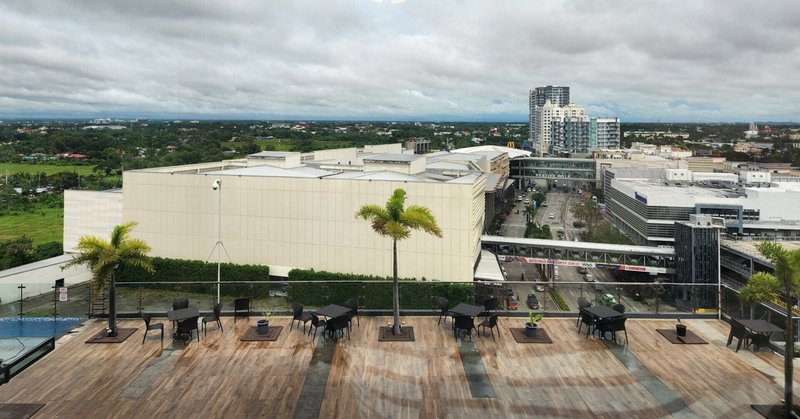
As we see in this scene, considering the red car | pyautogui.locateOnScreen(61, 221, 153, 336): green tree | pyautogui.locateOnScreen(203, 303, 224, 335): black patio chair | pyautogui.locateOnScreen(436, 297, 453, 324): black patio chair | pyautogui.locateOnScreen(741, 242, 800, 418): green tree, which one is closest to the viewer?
pyautogui.locateOnScreen(741, 242, 800, 418): green tree

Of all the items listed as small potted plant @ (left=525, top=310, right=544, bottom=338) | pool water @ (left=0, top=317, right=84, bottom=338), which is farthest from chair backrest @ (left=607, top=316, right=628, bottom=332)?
pool water @ (left=0, top=317, right=84, bottom=338)

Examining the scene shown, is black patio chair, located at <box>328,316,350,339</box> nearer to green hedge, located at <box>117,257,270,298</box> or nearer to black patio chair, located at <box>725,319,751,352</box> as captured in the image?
black patio chair, located at <box>725,319,751,352</box>

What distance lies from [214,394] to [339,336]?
9.48 feet

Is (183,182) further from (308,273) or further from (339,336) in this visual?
(339,336)

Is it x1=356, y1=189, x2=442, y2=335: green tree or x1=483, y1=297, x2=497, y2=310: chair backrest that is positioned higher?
x1=356, y1=189, x2=442, y2=335: green tree

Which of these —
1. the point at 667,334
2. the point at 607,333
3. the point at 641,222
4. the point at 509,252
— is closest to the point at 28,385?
the point at 607,333

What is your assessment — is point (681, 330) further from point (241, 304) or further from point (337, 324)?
point (241, 304)

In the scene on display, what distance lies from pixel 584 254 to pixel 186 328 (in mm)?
38227

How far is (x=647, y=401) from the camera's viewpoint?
22.7ft

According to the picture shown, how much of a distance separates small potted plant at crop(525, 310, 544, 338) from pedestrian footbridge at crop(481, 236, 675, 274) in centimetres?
3154

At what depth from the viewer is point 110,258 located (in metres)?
9.16

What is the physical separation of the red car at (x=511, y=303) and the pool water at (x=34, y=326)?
9.61 meters

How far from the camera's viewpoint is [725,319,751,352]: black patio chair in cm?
870

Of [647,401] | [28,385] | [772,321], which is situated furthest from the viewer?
[772,321]
